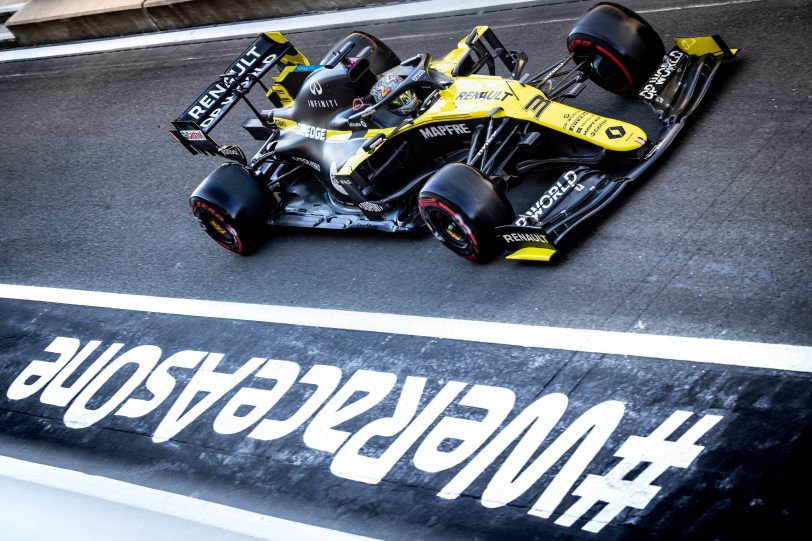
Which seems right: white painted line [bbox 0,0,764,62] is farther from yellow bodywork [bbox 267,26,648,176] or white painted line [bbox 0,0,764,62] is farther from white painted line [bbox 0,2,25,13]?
yellow bodywork [bbox 267,26,648,176]

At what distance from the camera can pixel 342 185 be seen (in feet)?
27.0

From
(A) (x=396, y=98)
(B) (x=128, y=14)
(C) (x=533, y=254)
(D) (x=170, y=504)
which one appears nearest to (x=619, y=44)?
(A) (x=396, y=98)

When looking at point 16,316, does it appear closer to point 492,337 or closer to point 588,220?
point 492,337

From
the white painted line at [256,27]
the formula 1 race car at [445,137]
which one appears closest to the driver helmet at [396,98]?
the formula 1 race car at [445,137]

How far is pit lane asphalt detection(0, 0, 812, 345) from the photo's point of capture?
6395 mm

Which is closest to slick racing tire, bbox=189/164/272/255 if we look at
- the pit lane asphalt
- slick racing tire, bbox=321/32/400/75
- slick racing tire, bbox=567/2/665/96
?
the pit lane asphalt

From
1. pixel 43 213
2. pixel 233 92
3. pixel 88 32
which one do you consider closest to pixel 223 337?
pixel 233 92

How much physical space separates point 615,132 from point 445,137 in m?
1.50

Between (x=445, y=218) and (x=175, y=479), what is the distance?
3.01 m

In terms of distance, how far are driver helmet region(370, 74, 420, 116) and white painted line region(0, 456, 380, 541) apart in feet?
12.6

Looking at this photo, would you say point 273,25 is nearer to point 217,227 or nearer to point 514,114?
point 217,227

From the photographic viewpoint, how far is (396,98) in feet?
26.5

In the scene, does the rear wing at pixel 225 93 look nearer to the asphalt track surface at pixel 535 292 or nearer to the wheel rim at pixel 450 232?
the asphalt track surface at pixel 535 292

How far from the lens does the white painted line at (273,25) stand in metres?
11.6
